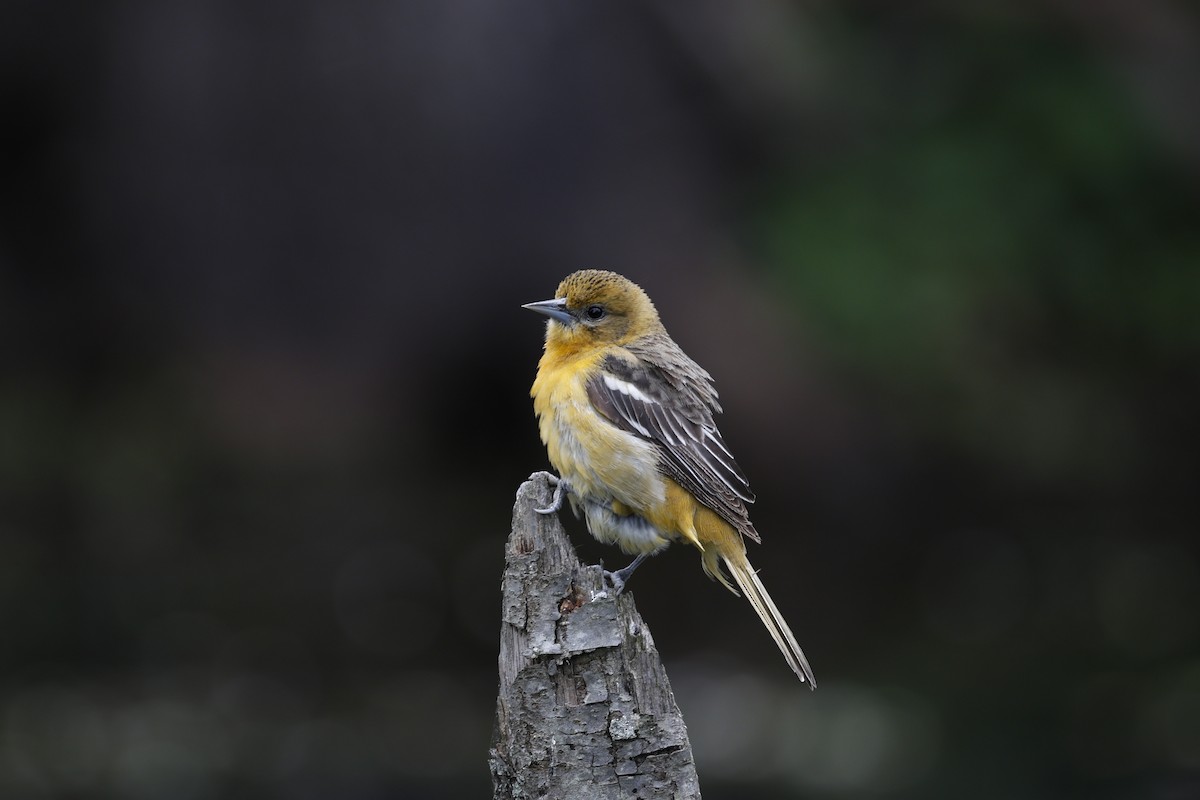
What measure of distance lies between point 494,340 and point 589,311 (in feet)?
28.2

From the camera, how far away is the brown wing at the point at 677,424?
236 inches

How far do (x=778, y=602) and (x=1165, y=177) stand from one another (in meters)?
7.98

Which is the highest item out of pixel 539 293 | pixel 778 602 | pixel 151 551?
pixel 539 293

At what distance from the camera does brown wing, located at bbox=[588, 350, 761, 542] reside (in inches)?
236

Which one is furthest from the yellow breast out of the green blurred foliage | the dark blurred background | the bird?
the green blurred foliage

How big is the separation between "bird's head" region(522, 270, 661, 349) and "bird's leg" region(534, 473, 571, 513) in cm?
90

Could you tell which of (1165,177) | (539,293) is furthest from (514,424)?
(1165,177)

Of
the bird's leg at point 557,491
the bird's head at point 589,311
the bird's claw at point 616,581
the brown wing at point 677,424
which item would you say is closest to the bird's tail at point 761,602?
the brown wing at point 677,424

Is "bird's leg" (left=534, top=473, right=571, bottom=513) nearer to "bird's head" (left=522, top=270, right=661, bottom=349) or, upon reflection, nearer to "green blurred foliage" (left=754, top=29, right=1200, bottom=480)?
"bird's head" (left=522, top=270, right=661, bottom=349)

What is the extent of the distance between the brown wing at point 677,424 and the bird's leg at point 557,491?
346 mm

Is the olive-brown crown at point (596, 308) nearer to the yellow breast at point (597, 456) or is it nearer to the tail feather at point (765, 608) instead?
the yellow breast at point (597, 456)

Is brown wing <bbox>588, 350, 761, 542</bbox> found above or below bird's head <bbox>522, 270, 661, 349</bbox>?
below

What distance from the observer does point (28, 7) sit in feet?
53.9

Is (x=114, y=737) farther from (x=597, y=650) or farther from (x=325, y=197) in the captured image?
(x=597, y=650)
